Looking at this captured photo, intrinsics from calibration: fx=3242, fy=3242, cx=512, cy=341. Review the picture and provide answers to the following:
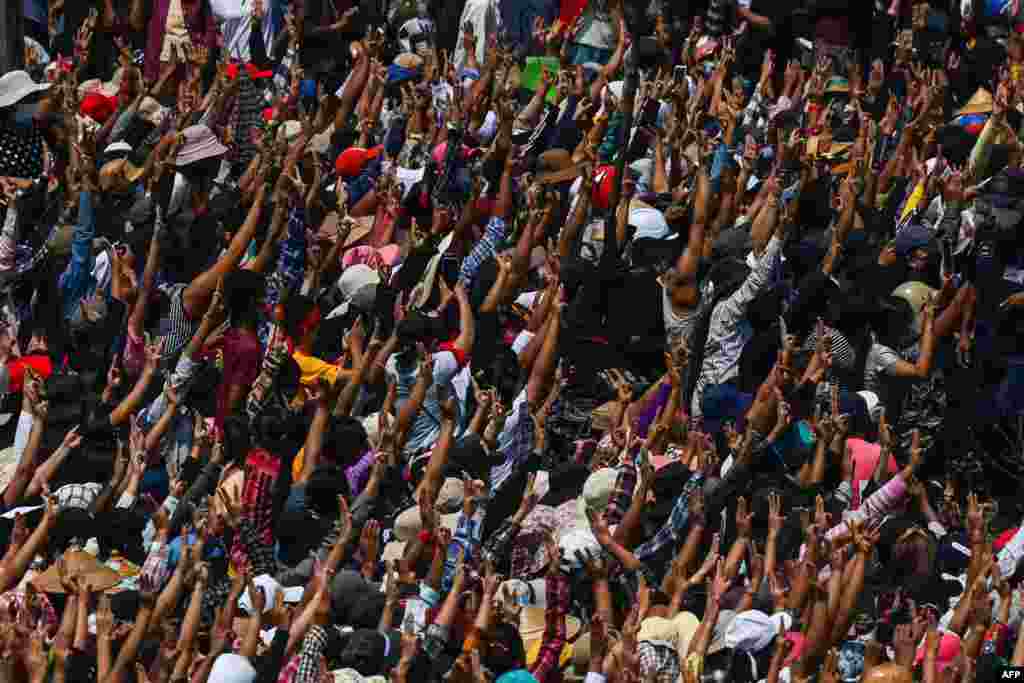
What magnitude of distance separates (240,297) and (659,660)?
4324 mm

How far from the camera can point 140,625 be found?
46.6ft

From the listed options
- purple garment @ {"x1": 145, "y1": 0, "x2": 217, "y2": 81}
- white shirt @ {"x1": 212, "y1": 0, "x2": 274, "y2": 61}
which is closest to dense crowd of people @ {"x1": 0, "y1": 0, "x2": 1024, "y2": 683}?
white shirt @ {"x1": 212, "y1": 0, "x2": 274, "y2": 61}

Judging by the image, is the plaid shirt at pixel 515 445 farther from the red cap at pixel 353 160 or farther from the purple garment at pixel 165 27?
the purple garment at pixel 165 27

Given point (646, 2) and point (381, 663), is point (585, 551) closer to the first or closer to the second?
point (381, 663)

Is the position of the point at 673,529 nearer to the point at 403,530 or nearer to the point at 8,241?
the point at 403,530

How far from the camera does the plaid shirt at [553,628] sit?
14.8 metres

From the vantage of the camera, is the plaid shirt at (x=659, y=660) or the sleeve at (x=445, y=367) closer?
the plaid shirt at (x=659, y=660)

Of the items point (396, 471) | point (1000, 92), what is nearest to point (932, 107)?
point (1000, 92)

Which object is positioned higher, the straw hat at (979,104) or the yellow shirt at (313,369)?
the straw hat at (979,104)

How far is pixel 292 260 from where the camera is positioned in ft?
61.6

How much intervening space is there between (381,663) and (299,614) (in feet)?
1.69

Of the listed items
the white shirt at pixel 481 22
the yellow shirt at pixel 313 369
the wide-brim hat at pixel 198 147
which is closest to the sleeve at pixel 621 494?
the yellow shirt at pixel 313 369

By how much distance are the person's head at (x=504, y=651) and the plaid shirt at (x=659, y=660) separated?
0.65 m

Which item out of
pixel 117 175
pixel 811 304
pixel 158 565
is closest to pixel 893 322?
pixel 811 304
